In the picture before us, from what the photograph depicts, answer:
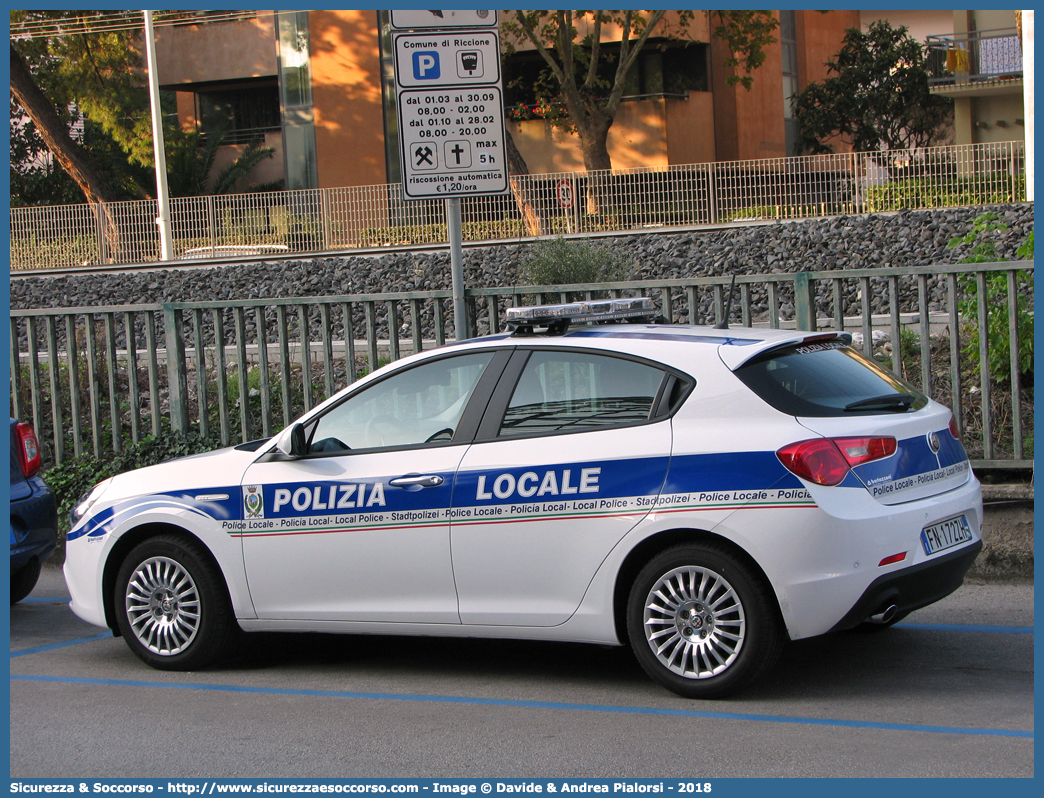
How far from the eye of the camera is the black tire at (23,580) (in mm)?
7527

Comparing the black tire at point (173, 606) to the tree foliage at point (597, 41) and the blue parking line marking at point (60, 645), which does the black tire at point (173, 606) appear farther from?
the tree foliage at point (597, 41)

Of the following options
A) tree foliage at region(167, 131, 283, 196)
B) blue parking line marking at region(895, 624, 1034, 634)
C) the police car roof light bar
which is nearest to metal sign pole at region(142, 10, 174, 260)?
tree foliage at region(167, 131, 283, 196)

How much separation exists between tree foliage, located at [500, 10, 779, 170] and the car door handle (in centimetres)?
2289

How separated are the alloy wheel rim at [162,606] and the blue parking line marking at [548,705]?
232mm

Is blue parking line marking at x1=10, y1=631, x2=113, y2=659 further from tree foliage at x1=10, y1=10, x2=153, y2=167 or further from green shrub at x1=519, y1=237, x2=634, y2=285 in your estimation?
tree foliage at x1=10, y1=10, x2=153, y2=167

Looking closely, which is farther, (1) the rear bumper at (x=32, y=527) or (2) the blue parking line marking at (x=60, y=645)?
(1) the rear bumper at (x=32, y=527)

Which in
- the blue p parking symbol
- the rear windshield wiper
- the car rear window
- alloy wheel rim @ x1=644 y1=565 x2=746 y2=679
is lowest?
alloy wheel rim @ x1=644 y1=565 x2=746 y2=679

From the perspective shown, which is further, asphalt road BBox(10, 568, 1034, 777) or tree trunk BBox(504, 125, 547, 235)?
tree trunk BBox(504, 125, 547, 235)

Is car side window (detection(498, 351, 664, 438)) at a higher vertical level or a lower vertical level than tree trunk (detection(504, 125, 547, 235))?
lower

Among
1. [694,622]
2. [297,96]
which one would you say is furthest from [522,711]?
[297,96]

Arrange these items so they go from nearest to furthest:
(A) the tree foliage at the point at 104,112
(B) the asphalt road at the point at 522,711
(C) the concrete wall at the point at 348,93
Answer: (B) the asphalt road at the point at 522,711, (A) the tree foliage at the point at 104,112, (C) the concrete wall at the point at 348,93

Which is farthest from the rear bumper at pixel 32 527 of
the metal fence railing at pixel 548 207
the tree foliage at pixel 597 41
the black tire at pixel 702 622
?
the tree foliage at pixel 597 41

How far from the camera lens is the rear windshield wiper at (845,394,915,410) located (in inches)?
204

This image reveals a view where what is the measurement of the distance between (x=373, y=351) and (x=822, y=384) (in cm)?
464
